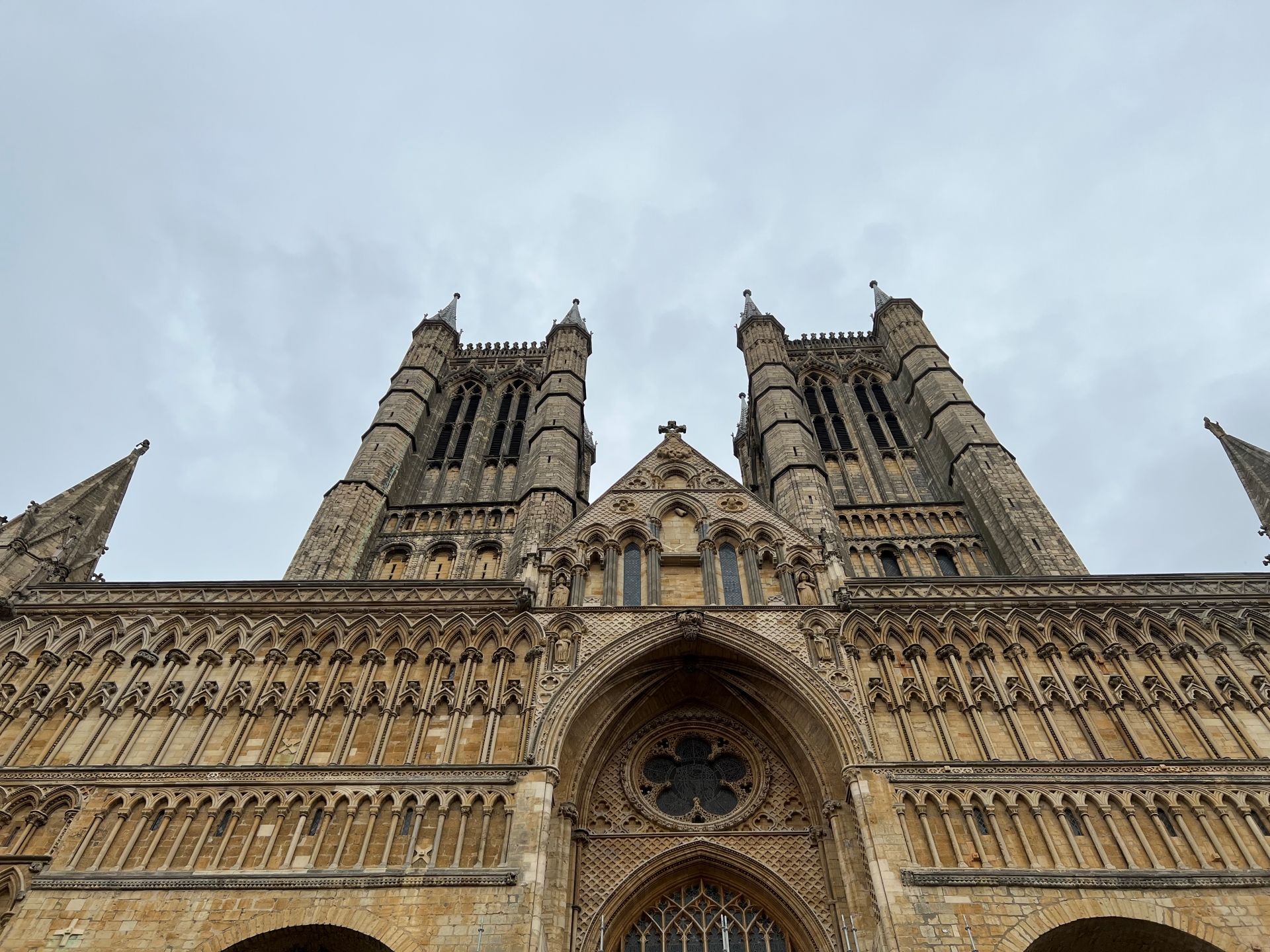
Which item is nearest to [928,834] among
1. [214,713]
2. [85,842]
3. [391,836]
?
[391,836]

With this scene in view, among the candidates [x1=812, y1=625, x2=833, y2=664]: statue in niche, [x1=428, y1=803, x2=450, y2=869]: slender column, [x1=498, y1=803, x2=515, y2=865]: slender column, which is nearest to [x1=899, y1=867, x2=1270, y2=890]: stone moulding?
[x1=812, y1=625, x2=833, y2=664]: statue in niche

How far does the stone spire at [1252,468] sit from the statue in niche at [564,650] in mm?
18674

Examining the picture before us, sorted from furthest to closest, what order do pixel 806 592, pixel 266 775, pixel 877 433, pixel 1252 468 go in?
pixel 877 433
pixel 1252 468
pixel 806 592
pixel 266 775

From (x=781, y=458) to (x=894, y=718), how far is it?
49.8 feet

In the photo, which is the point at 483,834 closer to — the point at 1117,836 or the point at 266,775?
the point at 266,775

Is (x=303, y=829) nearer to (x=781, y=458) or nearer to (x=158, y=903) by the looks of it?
(x=158, y=903)

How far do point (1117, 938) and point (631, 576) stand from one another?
10.2 metres

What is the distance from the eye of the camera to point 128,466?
23500 mm

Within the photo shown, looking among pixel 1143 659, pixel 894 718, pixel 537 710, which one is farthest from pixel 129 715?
pixel 1143 659

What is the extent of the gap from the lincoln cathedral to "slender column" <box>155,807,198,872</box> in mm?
61

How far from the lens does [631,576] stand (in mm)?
17406

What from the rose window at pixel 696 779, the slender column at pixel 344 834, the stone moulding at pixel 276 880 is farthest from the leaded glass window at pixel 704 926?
the slender column at pixel 344 834

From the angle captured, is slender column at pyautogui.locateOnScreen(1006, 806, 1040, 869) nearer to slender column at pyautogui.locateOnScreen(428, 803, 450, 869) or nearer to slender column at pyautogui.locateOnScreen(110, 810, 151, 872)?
slender column at pyautogui.locateOnScreen(428, 803, 450, 869)

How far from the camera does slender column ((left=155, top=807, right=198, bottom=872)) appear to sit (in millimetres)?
11930
